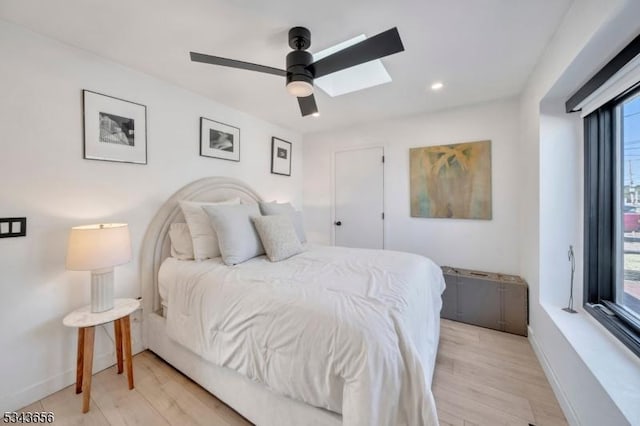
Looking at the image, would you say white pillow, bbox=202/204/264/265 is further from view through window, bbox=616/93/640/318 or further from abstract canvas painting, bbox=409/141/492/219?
view through window, bbox=616/93/640/318

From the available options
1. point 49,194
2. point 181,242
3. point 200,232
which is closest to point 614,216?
point 200,232

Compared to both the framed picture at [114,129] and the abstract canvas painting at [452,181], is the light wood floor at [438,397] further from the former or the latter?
the framed picture at [114,129]

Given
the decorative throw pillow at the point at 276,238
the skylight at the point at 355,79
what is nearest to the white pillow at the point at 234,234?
the decorative throw pillow at the point at 276,238

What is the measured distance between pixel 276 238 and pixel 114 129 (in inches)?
60.2

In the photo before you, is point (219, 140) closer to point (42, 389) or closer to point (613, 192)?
point (42, 389)

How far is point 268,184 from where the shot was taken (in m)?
3.46

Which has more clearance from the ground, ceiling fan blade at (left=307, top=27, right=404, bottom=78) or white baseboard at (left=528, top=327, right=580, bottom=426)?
ceiling fan blade at (left=307, top=27, right=404, bottom=78)

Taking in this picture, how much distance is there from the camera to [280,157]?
3645 mm

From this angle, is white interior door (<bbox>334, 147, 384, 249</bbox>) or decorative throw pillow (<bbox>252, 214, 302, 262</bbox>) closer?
decorative throw pillow (<bbox>252, 214, 302, 262</bbox>)

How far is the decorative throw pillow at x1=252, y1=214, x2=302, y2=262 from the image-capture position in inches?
81.4

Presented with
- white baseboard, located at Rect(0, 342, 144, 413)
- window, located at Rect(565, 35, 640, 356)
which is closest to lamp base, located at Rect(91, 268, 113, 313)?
white baseboard, located at Rect(0, 342, 144, 413)

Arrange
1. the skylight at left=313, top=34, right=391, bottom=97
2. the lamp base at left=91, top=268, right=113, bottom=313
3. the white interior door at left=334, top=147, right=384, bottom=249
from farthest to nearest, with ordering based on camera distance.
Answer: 1. the white interior door at left=334, top=147, right=384, bottom=249
2. the skylight at left=313, top=34, right=391, bottom=97
3. the lamp base at left=91, top=268, right=113, bottom=313

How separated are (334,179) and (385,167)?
80 cm

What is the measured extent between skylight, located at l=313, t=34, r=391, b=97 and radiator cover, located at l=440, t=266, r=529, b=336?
2.14 m
